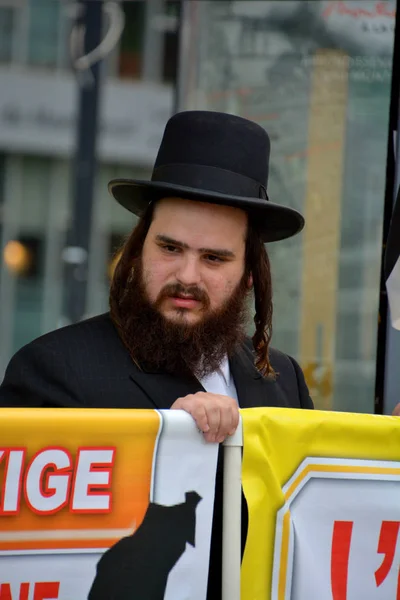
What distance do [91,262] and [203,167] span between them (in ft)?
12.3

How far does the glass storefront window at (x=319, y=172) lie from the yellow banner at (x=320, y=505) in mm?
3517

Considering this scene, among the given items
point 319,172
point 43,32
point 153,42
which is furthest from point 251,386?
point 43,32

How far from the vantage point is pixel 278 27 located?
6.18 m

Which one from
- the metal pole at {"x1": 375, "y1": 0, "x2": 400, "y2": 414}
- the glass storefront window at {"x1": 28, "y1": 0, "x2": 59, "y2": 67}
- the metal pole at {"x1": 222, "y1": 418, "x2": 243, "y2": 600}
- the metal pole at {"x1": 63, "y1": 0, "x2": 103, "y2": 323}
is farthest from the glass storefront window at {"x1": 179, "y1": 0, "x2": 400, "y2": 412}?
the metal pole at {"x1": 222, "y1": 418, "x2": 243, "y2": 600}

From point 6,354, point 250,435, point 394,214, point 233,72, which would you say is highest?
point 233,72

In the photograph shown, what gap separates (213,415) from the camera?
241 cm

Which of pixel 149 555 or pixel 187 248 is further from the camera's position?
pixel 187 248

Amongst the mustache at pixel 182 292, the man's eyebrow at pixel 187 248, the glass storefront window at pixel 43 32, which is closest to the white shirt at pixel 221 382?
the mustache at pixel 182 292

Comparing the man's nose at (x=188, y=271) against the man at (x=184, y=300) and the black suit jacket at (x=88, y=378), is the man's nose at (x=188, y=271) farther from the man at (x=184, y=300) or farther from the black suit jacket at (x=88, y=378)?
the black suit jacket at (x=88, y=378)

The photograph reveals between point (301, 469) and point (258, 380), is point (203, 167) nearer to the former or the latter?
point (258, 380)

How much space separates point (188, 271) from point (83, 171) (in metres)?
3.99

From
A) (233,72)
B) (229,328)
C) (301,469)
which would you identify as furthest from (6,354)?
(301,469)

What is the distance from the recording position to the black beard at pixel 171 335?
2.93 meters

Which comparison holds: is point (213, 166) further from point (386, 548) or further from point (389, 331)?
point (386, 548)
